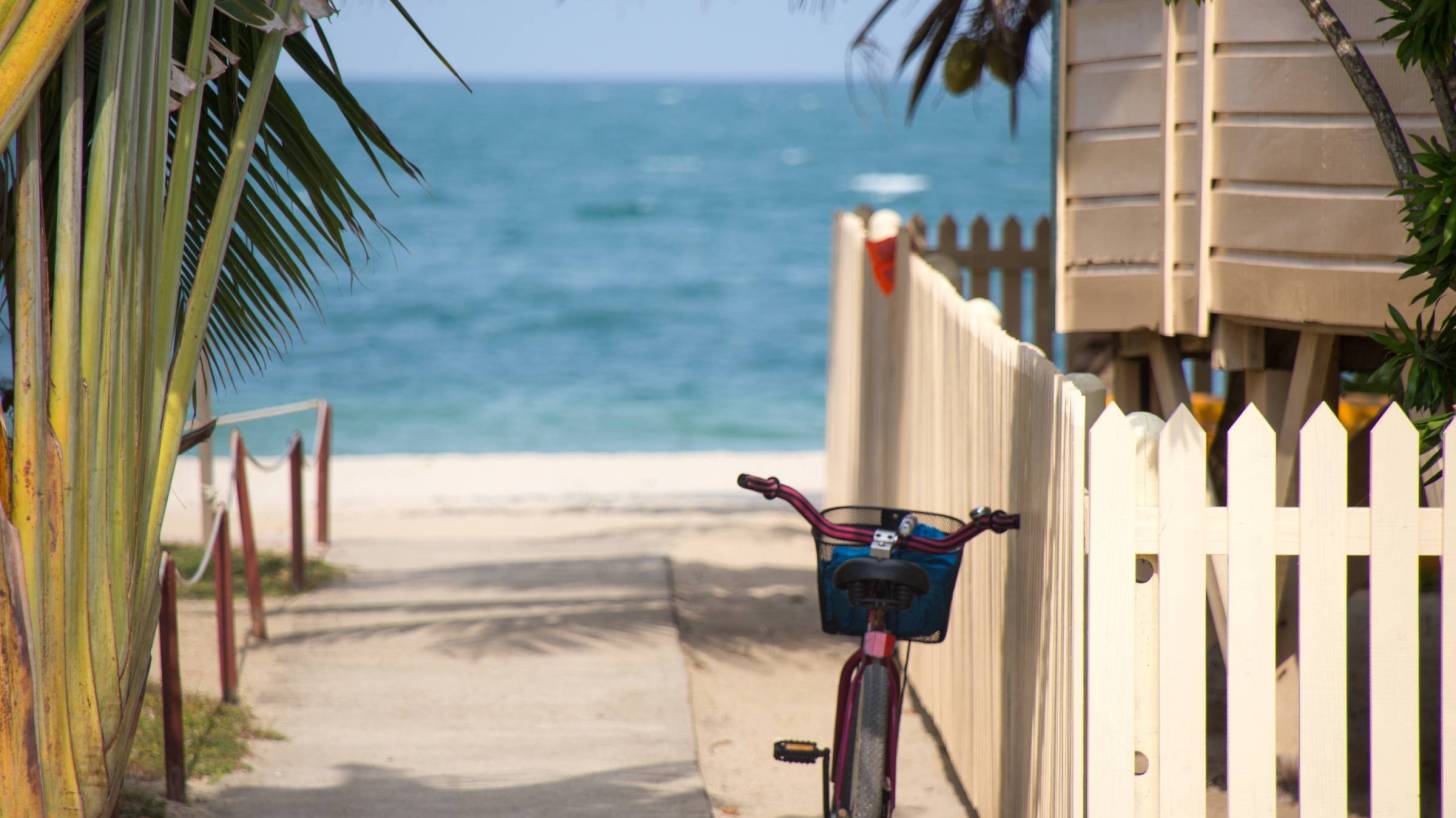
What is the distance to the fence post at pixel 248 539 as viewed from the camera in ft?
23.4

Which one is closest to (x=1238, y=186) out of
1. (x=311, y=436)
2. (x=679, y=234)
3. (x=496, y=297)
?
(x=311, y=436)

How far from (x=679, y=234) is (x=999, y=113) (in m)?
76.2

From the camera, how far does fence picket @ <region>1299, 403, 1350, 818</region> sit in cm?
349

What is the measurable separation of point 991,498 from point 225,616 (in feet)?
10.9

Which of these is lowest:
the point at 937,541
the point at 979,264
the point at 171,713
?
the point at 171,713

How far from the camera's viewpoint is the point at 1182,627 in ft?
11.7

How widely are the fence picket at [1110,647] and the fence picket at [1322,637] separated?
0.39 metres

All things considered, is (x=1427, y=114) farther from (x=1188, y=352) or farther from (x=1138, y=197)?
(x=1188, y=352)

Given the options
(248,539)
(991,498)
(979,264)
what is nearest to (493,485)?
(979,264)

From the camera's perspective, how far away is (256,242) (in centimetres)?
452

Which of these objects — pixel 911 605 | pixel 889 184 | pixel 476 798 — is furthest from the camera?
pixel 889 184

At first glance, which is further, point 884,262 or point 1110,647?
point 884,262

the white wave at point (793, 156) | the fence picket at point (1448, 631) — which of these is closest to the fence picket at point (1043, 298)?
the fence picket at point (1448, 631)

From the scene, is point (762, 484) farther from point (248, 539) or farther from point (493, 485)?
point (493, 485)
